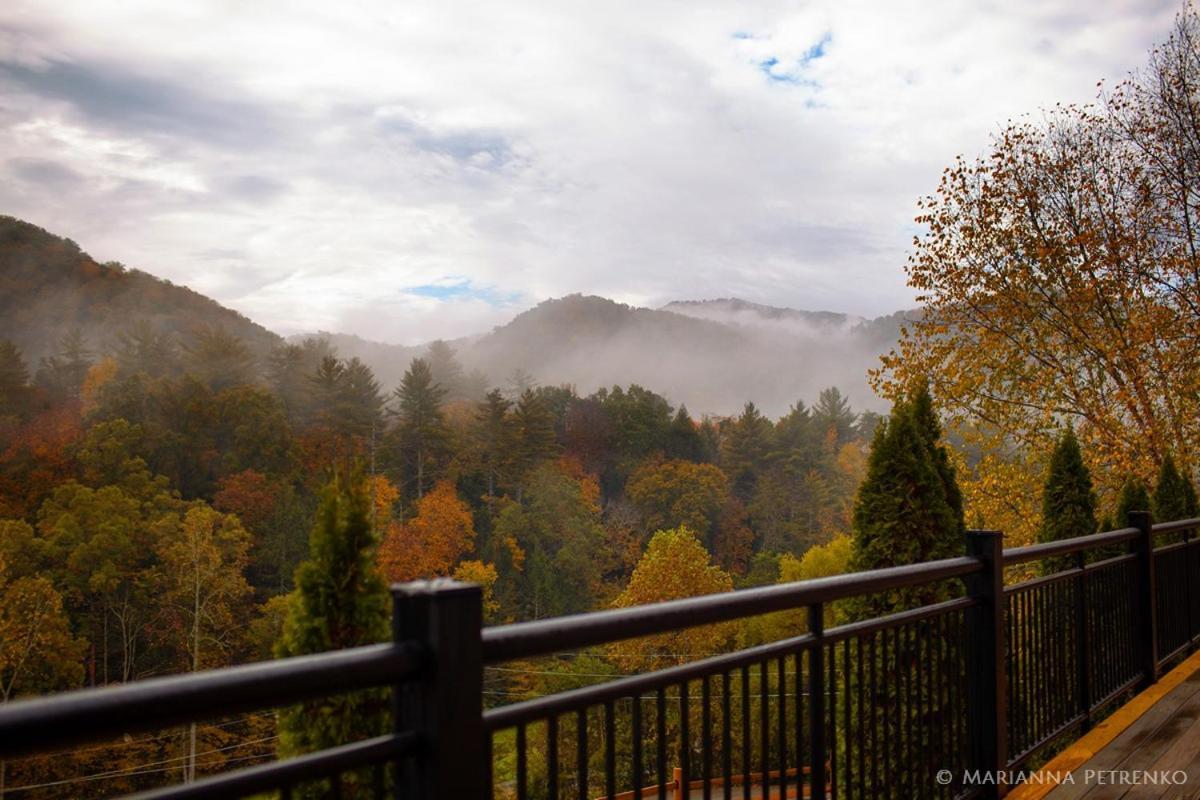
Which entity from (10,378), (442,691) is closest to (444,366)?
(10,378)

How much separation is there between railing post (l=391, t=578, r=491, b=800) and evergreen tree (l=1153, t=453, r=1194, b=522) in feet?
35.5

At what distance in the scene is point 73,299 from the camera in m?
65.7

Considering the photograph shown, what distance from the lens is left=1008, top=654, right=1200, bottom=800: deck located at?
11.9 feet

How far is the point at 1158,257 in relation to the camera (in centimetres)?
1459

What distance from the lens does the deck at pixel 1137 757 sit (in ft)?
11.9

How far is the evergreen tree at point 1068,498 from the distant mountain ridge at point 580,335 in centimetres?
4744

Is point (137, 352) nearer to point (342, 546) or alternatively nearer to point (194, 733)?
point (194, 733)

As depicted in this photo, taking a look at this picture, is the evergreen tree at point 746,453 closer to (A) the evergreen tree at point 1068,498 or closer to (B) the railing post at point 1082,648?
(A) the evergreen tree at point 1068,498

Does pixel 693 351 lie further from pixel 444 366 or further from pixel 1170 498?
pixel 1170 498

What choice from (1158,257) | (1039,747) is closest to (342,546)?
(1039,747)

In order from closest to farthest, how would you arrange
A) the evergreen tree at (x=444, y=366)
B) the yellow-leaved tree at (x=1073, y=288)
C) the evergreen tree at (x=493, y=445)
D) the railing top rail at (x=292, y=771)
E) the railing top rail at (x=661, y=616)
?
the railing top rail at (x=292, y=771) → the railing top rail at (x=661, y=616) → the yellow-leaved tree at (x=1073, y=288) → the evergreen tree at (x=493, y=445) → the evergreen tree at (x=444, y=366)

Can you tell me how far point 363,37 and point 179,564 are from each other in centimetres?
4632

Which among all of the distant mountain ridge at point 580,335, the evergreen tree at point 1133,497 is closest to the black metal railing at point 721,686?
the evergreen tree at point 1133,497

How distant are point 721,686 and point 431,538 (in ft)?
181
